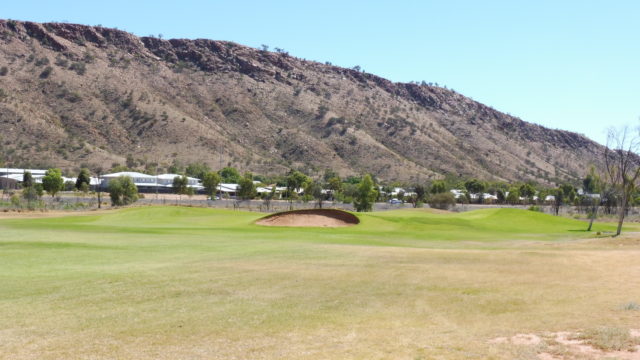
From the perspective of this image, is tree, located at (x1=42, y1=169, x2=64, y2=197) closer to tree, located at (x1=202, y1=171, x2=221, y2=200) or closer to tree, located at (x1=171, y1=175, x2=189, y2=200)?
tree, located at (x1=171, y1=175, x2=189, y2=200)

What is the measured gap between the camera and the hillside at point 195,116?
446 ft

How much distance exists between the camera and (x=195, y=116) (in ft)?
505

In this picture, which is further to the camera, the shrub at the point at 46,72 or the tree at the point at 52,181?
the shrub at the point at 46,72

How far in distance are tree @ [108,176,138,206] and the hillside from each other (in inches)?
1809

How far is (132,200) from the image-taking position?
91.6 metres

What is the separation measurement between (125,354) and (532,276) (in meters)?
14.9

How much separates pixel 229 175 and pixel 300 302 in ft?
413

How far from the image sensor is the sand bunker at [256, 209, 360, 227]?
5503cm

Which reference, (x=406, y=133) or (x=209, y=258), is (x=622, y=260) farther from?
(x=406, y=133)

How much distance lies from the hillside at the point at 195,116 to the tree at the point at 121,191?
1809 inches

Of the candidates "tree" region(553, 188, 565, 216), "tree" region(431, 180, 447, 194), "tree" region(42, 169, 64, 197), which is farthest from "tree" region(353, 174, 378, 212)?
"tree" region(42, 169, 64, 197)

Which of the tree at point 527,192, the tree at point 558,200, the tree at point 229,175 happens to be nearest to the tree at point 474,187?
the tree at point 527,192

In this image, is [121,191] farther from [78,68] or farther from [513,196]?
[513,196]

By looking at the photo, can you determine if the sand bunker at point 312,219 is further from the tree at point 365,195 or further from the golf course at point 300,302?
the tree at point 365,195
